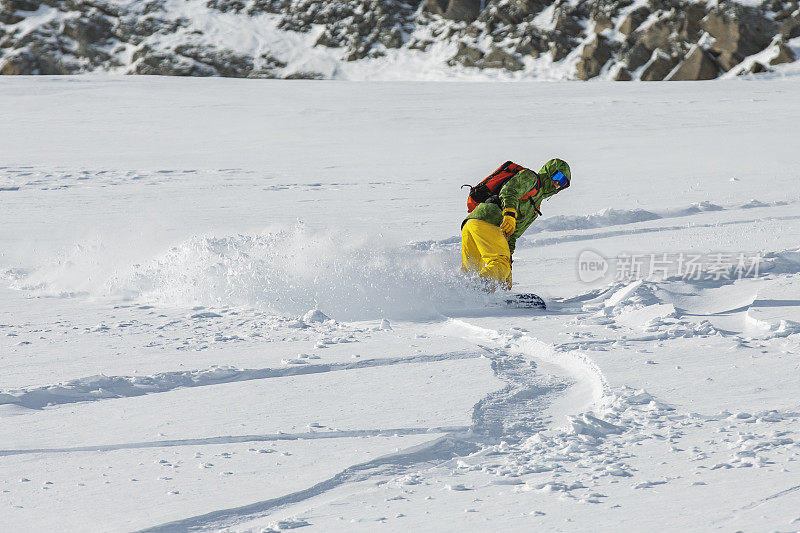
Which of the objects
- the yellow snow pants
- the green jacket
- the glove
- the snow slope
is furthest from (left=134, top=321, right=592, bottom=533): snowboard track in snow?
the green jacket

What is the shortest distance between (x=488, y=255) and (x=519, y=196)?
18.8 inches

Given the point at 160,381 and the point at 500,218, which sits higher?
the point at 500,218

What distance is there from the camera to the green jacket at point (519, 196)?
511 centimetres

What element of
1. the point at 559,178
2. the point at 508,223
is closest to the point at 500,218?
the point at 508,223

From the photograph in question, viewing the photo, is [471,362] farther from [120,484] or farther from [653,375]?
[120,484]

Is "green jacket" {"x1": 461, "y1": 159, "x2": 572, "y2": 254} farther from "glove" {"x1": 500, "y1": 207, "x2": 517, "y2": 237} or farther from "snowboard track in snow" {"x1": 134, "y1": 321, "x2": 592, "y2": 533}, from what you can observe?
"snowboard track in snow" {"x1": 134, "y1": 321, "x2": 592, "y2": 533}

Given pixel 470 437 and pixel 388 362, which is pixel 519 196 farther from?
pixel 470 437

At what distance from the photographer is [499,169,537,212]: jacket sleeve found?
5.12 m

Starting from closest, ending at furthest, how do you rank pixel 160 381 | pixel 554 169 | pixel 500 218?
pixel 160 381
pixel 500 218
pixel 554 169

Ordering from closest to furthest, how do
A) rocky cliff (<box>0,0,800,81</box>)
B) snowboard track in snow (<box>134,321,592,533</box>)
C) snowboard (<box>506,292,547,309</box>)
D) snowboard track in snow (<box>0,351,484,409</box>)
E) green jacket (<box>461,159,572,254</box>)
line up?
snowboard track in snow (<box>134,321,592,533</box>) < snowboard track in snow (<box>0,351,484,409</box>) < snowboard (<box>506,292,547,309</box>) < green jacket (<box>461,159,572,254</box>) < rocky cliff (<box>0,0,800,81</box>)

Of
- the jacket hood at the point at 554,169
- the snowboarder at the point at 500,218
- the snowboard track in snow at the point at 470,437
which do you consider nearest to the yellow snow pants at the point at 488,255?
the snowboarder at the point at 500,218

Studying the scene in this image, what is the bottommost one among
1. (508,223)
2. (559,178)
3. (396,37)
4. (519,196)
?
(508,223)

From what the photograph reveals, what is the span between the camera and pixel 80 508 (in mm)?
2295

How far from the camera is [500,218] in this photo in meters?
5.10
